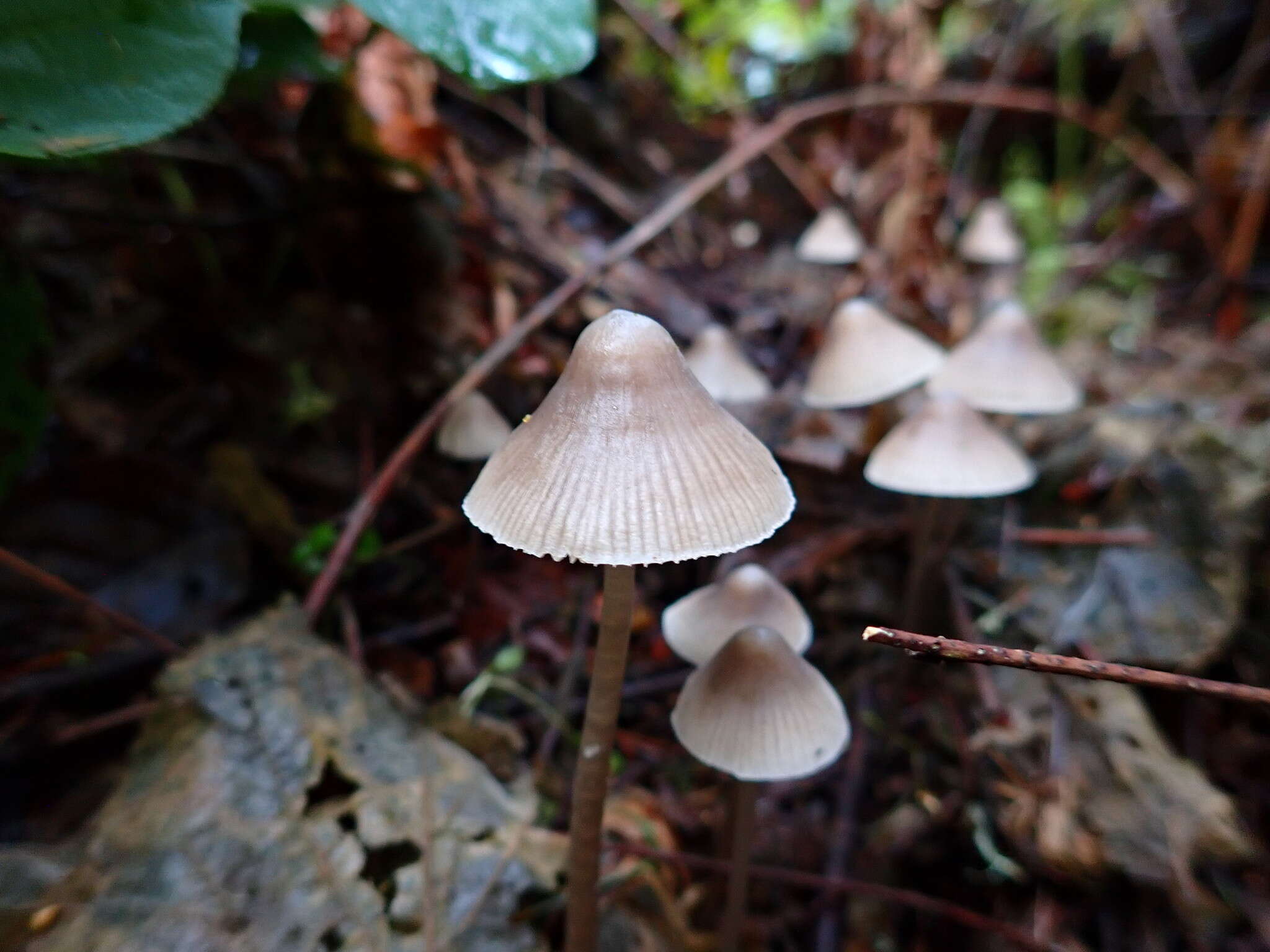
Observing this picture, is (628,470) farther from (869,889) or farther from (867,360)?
(867,360)

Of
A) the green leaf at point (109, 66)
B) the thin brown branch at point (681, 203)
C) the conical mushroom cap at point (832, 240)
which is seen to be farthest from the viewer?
the conical mushroom cap at point (832, 240)

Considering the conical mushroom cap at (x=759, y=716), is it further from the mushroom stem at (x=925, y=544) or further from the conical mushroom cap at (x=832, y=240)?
the conical mushroom cap at (x=832, y=240)

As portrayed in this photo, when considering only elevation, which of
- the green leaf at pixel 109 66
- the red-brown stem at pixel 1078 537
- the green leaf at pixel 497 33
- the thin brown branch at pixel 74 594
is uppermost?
the green leaf at pixel 497 33

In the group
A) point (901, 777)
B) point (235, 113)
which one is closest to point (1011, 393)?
point (901, 777)

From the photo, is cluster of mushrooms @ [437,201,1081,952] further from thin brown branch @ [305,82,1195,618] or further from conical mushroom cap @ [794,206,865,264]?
conical mushroom cap @ [794,206,865,264]

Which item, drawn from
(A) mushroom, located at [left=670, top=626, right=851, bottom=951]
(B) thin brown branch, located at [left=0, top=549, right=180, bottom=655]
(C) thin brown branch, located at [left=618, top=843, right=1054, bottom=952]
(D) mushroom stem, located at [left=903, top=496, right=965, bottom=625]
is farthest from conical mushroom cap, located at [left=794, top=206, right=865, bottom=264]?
(B) thin brown branch, located at [left=0, top=549, right=180, bottom=655]

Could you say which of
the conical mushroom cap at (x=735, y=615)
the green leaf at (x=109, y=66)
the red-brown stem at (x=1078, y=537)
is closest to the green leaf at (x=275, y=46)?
the green leaf at (x=109, y=66)

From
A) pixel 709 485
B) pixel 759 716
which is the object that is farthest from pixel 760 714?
pixel 709 485
